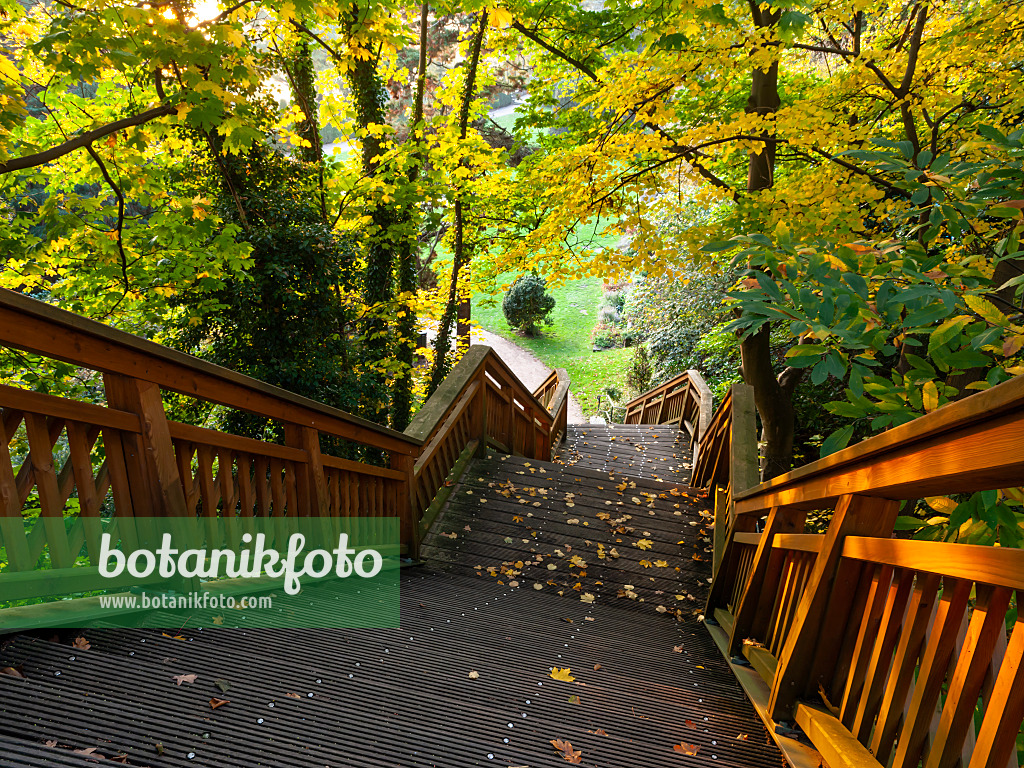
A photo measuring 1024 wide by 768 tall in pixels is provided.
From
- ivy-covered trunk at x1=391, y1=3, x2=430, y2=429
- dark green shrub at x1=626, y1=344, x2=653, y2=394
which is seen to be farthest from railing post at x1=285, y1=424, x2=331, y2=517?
dark green shrub at x1=626, y1=344, x2=653, y2=394

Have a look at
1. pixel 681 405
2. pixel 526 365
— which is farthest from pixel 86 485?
pixel 526 365

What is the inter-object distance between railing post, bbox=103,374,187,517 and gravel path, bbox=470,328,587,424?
57.5 ft

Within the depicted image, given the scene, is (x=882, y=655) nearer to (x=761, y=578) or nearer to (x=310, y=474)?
(x=761, y=578)

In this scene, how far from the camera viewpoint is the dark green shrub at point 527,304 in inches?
1047

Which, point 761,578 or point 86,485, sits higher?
point 86,485

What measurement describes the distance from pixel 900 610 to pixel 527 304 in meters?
25.5

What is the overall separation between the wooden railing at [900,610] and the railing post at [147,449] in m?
2.56

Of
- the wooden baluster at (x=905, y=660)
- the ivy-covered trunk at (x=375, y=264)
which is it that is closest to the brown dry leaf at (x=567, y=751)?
the wooden baluster at (x=905, y=660)

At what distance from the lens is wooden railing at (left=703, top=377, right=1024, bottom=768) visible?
48.2 inches

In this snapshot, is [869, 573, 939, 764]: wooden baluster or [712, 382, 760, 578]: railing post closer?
[869, 573, 939, 764]: wooden baluster

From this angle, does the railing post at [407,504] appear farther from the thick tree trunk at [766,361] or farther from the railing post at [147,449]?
the thick tree trunk at [766,361]

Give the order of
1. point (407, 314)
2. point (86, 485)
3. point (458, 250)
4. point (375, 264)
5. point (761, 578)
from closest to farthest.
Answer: point (86, 485) < point (761, 578) < point (375, 264) < point (407, 314) < point (458, 250)

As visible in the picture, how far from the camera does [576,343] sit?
1060 inches

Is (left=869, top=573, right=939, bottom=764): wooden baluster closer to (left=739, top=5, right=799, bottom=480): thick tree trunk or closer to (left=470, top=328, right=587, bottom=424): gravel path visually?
(left=739, top=5, right=799, bottom=480): thick tree trunk
